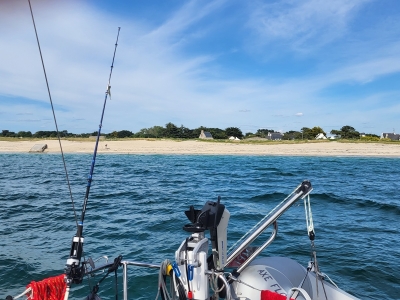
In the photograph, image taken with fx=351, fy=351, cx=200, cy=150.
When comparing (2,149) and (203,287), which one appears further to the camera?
(2,149)

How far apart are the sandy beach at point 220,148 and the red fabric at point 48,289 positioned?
47.1m

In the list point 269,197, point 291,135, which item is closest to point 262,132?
point 291,135

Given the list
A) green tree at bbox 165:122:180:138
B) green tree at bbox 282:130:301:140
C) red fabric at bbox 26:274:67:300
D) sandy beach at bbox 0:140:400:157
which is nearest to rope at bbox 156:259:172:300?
red fabric at bbox 26:274:67:300

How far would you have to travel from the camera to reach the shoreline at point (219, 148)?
5016 centimetres

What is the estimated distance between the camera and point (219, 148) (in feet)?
182

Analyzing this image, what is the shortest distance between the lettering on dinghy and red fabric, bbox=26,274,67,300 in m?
1.95

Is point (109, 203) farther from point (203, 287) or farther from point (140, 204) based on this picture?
point (203, 287)

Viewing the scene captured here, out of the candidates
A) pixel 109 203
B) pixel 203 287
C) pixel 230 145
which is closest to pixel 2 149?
pixel 230 145

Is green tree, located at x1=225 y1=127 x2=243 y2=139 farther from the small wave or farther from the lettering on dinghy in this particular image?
the lettering on dinghy

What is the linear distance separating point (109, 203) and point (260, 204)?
20.0 feet

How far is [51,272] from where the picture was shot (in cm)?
657

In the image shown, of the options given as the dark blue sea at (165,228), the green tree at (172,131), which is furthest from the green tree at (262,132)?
the dark blue sea at (165,228)

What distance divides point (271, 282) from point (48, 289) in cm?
216

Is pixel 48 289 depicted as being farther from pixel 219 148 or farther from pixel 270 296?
pixel 219 148
